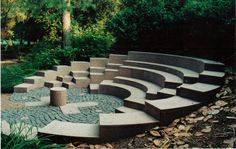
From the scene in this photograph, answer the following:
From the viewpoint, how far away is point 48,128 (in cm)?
500

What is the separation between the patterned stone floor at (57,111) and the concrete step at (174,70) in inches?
60.3

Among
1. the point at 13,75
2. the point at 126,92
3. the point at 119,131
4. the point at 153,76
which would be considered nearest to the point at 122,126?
the point at 119,131

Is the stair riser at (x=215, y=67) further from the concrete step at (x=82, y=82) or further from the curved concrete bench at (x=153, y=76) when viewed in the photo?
the concrete step at (x=82, y=82)

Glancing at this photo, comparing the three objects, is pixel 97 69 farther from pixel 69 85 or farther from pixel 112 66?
pixel 69 85

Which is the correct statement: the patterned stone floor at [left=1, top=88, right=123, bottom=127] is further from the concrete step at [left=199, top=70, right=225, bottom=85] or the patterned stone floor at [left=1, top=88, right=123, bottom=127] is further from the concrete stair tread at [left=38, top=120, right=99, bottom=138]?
the concrete step at [left=199, top=70, right=225, bottom=85]

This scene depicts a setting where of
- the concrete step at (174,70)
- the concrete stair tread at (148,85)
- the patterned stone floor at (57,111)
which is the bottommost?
the patterned stone floor at (57,111)

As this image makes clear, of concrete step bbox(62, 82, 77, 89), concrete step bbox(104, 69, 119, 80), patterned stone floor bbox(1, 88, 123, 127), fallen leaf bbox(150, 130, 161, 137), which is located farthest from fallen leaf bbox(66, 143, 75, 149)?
concrete step bbox(62, 82, 77, 89)

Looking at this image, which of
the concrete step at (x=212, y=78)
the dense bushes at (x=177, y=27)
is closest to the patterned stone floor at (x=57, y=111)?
the concrete step at (x=212, y=78)

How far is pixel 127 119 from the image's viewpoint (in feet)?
16.6

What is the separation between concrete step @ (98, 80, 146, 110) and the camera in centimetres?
723

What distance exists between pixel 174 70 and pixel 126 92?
146 cm

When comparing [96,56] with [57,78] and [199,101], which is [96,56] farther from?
[199,101]

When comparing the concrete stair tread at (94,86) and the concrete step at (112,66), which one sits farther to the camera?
the concrete step at (112,66)

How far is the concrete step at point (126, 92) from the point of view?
7.23 metres
